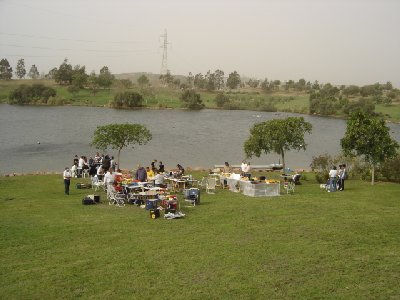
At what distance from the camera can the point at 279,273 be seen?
11.5 metres

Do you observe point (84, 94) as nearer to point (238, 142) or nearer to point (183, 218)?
point (238, 142)

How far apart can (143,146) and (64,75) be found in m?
100

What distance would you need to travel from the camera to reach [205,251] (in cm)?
1298

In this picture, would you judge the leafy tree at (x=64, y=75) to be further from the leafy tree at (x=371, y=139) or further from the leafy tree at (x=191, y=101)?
the leafy tree at (x=371, y=139)

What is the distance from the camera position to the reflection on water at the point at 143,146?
44969mm

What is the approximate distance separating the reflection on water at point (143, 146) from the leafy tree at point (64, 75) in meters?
47.9

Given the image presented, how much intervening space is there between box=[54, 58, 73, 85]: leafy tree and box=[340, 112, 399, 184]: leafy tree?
432 feet

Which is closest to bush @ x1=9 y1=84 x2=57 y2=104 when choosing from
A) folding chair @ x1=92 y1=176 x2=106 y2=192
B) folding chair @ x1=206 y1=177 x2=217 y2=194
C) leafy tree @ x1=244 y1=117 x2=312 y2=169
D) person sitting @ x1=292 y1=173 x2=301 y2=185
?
leafy tree @ x1=244 y1=117 x2=312 y2=169

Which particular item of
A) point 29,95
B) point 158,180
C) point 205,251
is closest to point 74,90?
point 29,95

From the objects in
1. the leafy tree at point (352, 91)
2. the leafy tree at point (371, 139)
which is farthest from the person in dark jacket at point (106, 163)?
the leafy tree at point (352, 91)

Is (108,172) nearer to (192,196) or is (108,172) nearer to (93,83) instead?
(192,196)

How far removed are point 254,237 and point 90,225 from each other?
5.30 m

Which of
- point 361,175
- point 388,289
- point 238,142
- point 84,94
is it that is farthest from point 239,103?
point 388,289

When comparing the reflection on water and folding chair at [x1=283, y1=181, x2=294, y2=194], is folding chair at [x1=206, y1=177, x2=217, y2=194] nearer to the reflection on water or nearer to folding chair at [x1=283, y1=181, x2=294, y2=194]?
folding chair at [x1=283, y1=181, x2=294, y2=194]
